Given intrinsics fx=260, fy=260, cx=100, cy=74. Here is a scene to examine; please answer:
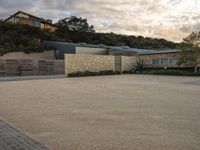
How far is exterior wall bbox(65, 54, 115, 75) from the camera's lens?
25.3 meters

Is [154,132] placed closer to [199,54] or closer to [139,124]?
[139,124]

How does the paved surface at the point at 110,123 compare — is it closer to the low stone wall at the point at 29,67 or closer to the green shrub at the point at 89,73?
the green shrub at the point at 89,73

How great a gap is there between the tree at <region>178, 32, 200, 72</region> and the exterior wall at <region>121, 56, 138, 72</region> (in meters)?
6.87

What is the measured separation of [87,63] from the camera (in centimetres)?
2681

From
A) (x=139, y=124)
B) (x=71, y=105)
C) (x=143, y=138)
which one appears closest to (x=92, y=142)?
(x=143, y=138)

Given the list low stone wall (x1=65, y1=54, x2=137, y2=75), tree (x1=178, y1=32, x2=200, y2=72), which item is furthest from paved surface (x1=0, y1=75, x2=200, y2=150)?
tree (x1=178, y1=32, x2=200, y2=72)

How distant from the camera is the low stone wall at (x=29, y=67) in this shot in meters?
25.5

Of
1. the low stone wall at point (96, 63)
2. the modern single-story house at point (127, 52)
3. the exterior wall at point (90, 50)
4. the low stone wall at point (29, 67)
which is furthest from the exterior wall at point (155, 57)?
the low stone wall at point (29, 67)

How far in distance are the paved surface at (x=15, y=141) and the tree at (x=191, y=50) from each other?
22749 millimetres

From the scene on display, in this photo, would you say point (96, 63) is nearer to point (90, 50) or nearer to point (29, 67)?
point (29, 67)

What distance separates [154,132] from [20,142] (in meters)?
2.43

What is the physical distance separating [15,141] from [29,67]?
23150 millimetres

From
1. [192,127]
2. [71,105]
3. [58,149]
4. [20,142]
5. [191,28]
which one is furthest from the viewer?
[191,28]

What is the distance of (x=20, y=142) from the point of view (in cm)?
432
